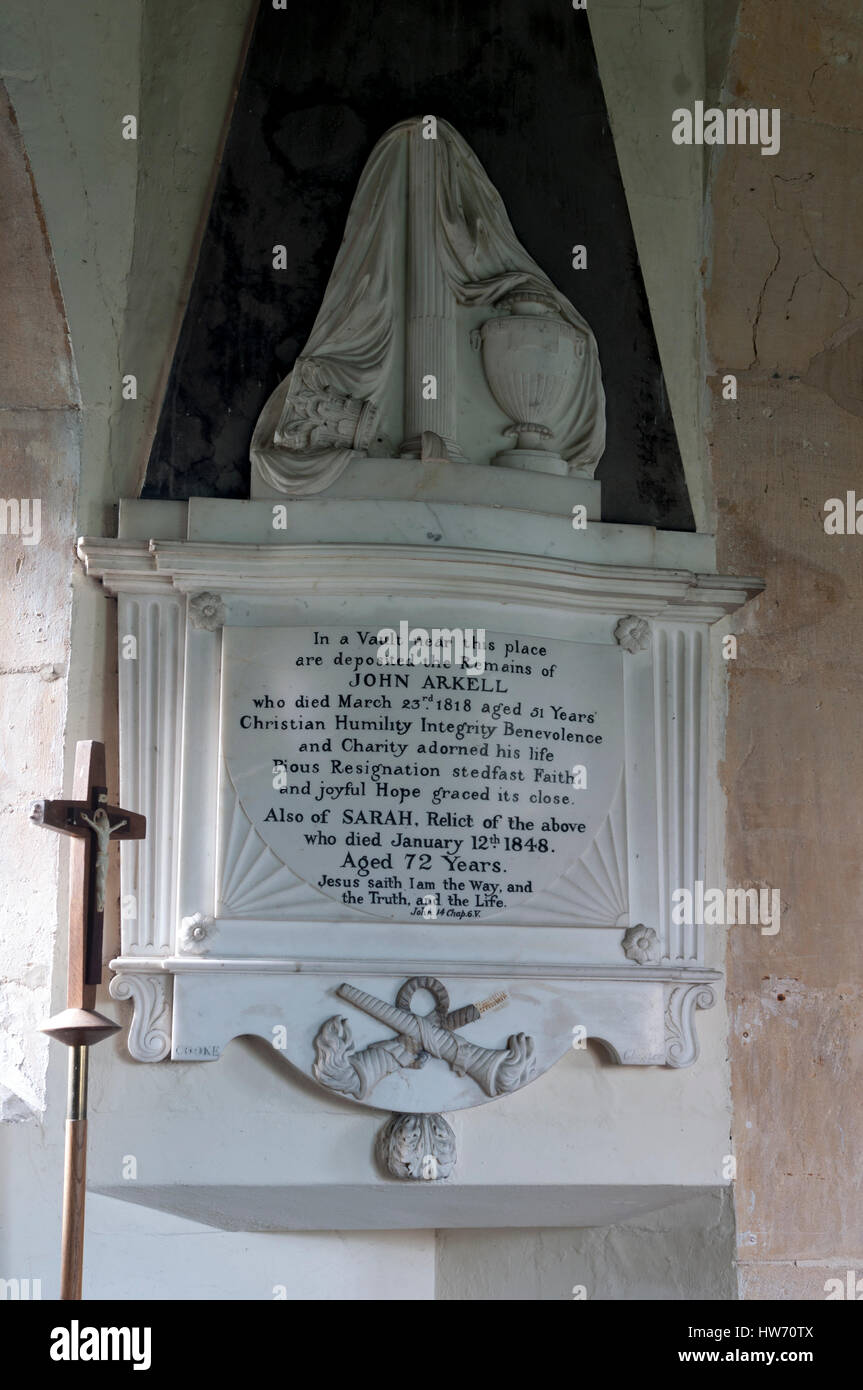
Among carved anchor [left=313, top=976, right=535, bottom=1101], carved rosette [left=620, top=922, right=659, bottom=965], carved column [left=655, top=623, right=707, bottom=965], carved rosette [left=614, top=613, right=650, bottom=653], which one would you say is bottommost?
carved anchor [left=313, top=976, right=535, bottom=1101]

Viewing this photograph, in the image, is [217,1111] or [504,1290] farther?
[504,1290]

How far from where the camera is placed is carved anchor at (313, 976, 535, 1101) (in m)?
4.14

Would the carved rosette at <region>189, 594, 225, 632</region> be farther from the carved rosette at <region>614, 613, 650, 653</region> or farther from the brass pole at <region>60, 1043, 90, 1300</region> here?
the brass pole at <region>60, 1043, 90, 1300</region>

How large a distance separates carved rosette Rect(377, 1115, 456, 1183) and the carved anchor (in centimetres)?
14

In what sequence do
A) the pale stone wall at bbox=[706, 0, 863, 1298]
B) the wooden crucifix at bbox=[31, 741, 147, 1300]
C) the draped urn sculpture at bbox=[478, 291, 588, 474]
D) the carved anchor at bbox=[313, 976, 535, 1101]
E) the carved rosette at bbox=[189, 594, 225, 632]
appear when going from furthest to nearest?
1. the draped urn sculpture at bbox=[478, 291, 588, 474]
2. the pale stone wall at bbox=[706, 0, 863, 1298]
3. the carved rosette at bbox=[189, 594, 225, 632]
4. the carved anchor at bbox=[313, 976, 535, 1101]
5. the wooden crucifix at bbox=[31, 741, 147, 1300]

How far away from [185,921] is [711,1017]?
1384mm

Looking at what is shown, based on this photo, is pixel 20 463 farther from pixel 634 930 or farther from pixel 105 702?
pixel 634 930

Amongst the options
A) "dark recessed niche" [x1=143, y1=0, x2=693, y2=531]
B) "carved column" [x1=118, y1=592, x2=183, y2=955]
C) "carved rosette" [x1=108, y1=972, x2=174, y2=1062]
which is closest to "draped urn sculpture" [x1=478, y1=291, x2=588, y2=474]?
"dark recessed niche" [x1=143, y1=0, x2=693, y2=531]

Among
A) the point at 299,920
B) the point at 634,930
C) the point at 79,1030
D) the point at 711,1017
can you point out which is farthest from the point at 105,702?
the point at 711,1017

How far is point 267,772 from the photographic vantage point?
4273mm

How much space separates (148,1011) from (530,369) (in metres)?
1.92

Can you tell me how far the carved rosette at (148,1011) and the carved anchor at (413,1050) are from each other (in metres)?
0.38

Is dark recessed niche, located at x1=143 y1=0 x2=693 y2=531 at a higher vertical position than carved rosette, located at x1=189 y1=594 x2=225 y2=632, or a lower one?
higher

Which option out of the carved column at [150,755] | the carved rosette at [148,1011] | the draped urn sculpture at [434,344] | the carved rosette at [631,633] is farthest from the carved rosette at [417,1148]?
the draped urn sculpture at [434,344]
